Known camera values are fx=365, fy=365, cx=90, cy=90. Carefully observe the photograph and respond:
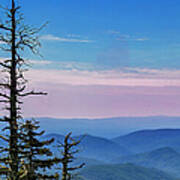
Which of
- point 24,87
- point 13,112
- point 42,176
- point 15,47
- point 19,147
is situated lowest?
point 42,176

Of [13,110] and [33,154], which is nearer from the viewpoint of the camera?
[13,110]

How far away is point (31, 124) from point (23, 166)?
12.7ft

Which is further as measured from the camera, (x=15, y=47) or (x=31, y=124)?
(x=31, y=124)

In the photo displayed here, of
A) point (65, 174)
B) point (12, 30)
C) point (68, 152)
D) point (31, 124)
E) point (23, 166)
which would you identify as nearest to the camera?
point (23, 166)

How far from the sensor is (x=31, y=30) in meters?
17.6

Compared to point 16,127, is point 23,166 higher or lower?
lower

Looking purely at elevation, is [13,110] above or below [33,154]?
above

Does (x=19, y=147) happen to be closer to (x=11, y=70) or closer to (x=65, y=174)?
(x=11, y=70)

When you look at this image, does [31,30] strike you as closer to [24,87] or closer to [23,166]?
[24,87]

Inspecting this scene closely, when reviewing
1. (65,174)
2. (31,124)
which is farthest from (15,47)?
(65,174)

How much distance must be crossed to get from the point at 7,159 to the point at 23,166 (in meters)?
1.05

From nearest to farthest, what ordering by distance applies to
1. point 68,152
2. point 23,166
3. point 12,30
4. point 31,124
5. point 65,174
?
point 23,166
point 12,30
point 31,124
point 65,174
point 68,152

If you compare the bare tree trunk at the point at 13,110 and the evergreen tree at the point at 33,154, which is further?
the evergreen tree at the point at 33,154

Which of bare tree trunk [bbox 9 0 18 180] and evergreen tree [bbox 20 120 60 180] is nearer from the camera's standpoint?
bare tree trunk [bbox 9 0 18 180]
